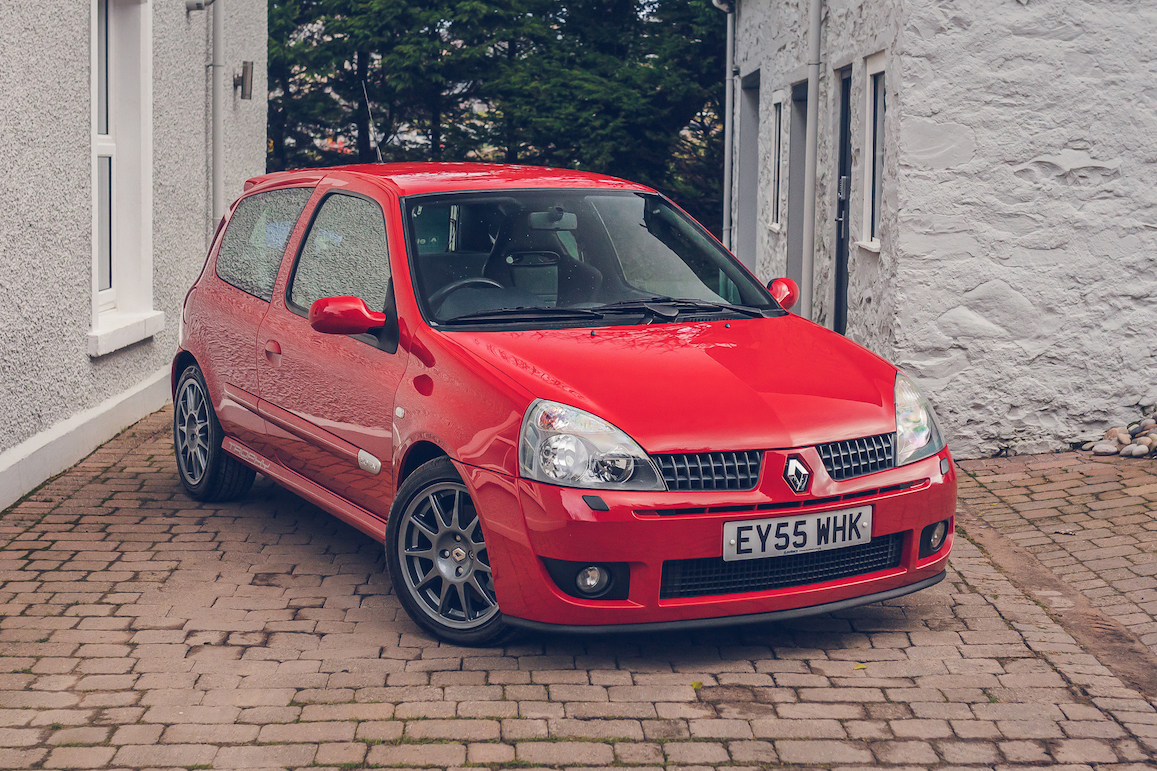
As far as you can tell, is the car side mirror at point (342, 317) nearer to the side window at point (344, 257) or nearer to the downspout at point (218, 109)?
the side window at point (344, 257)

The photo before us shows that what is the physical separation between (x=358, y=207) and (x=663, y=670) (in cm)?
241

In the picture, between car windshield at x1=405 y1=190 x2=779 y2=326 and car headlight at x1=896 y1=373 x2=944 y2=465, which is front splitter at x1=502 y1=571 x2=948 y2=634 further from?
car windshield at x1=405 y1=190 x2=779 y2=326

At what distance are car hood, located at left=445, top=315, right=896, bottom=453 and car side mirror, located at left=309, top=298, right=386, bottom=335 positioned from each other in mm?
394

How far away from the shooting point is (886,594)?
15.4 ft

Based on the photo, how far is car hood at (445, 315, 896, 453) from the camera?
4.34 m

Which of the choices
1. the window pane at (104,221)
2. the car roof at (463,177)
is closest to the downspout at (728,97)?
the window pane at (104,221)

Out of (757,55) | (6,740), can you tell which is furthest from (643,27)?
(6,740)

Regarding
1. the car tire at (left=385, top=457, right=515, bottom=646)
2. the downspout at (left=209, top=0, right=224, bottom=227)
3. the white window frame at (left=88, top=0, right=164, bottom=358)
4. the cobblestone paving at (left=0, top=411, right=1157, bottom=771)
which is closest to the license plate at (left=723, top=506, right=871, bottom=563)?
the cobblestone paving at (left=0, top=411, right=1157, bottom=771)

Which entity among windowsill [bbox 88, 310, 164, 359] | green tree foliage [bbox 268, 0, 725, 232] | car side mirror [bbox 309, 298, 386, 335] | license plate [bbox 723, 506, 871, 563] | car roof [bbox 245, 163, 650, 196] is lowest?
license plate [bbox 723, 506, 871, 563]

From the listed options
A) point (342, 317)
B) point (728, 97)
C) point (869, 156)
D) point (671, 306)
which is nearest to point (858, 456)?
point (671, 306)

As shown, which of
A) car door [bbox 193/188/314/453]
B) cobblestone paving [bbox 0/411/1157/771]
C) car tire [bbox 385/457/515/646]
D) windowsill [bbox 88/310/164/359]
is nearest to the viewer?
cobblestone paving [bbox 0/411/1157/771]

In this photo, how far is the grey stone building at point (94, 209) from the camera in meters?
7.07

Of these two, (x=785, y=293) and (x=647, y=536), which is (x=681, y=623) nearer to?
(x=647, y=536)

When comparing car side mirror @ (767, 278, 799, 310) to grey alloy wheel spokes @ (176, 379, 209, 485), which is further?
grey alloy wheel spokes @ (176, 379, 209, 485)
